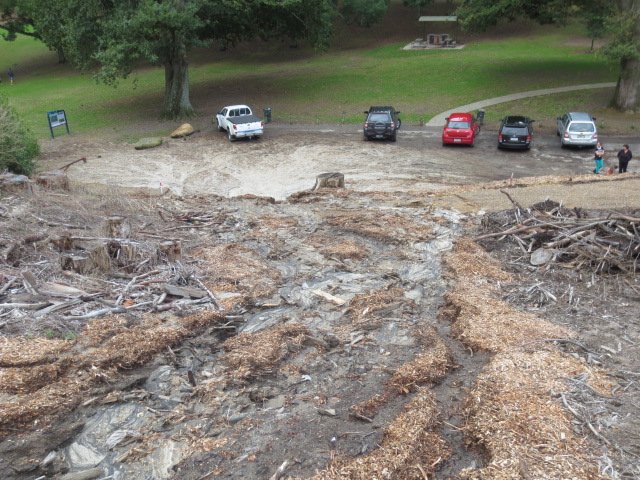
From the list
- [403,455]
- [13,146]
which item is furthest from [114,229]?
[13,146]

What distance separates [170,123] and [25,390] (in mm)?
27230

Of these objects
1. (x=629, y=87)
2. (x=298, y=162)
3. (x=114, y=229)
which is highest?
(x=114, y=229)

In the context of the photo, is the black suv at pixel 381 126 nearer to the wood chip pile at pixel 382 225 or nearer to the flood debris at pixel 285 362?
the wood chip pile at pixel 382 225

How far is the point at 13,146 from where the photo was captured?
57.0 ft

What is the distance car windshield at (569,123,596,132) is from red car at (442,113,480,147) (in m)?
4.16

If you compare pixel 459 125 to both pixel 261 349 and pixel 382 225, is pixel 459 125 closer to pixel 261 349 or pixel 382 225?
pixel 382 225

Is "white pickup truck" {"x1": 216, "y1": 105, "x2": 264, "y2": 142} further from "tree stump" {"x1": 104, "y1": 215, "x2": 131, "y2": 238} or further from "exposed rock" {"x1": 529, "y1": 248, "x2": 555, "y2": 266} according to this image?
"exposed rock" {"x1": 529, "y1": 248, "x2": 555, "y2": 266}

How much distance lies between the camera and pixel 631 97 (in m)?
29.8

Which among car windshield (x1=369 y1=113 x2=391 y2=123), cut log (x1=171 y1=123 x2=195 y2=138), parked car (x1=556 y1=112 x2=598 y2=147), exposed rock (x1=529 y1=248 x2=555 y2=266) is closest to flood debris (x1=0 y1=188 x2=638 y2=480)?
exposed rock (x1=529 y1=248 x2=555 y2=266)

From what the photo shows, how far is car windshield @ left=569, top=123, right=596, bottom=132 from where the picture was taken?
2478cm

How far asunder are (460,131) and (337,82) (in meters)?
15.3

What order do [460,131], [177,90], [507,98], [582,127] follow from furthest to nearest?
[507,98], [177,90], [460,131], [582,127]

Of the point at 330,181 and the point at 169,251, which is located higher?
the point at 169,251

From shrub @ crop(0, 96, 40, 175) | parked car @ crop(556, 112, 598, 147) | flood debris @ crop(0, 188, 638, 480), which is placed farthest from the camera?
parked car @ crop(556, 112, 598, 147)
